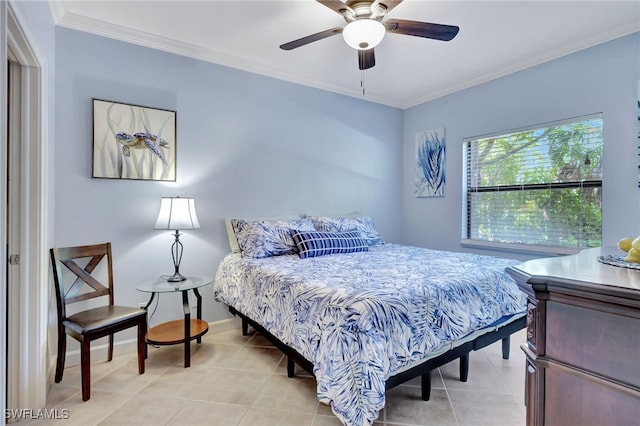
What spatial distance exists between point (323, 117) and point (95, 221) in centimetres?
250

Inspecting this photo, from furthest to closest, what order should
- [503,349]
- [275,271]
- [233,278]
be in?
1. [233,278]
2. [503,349]
3. [275,271]

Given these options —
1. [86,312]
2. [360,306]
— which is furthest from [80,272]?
[360,306]

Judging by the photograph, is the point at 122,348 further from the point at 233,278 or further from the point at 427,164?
the point at 427,164

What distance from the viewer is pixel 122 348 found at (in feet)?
8.11

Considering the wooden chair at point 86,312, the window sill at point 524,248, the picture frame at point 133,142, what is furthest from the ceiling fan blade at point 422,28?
the wooden chair at point 86,312

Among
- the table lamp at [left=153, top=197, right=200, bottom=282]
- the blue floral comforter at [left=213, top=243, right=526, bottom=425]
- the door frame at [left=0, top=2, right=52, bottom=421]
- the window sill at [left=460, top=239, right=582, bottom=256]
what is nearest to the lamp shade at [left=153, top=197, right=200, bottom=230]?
the table lamp at [left=153, top=197, right=200, bottom=282]

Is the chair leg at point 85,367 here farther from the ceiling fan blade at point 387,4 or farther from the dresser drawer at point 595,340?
the ceiling fan blade at point 387,4

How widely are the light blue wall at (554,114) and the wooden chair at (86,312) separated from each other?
11.2 ft

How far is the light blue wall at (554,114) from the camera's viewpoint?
8.18 feet

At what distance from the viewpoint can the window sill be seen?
9.46ft

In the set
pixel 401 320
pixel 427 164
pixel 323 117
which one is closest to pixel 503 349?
pixel 401 320

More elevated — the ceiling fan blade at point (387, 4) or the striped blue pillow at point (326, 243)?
the ceiling fan blade at point (387, 4)

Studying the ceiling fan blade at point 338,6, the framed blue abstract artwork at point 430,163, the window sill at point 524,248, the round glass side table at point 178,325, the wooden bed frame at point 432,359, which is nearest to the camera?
the wooden bed frame at point 432,359

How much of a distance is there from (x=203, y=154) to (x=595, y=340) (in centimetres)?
289
